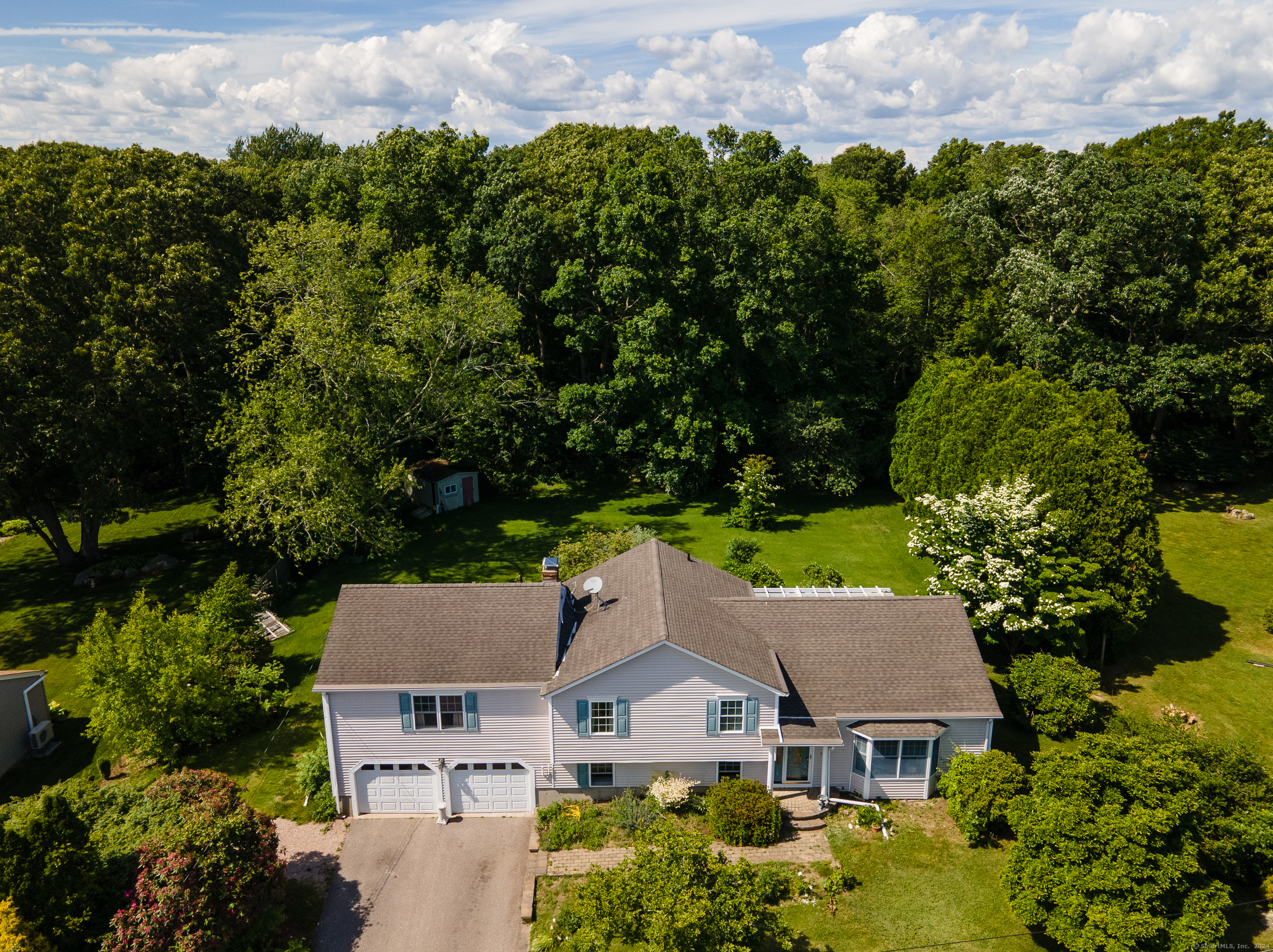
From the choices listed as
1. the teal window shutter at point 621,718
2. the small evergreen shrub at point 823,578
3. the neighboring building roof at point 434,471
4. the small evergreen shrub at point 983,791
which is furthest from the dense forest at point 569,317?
the teal window shutter at point 621,718

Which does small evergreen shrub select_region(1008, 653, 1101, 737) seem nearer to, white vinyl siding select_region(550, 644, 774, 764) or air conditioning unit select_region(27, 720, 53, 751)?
white vinyl siding select_region(550, 644, 774, 764)

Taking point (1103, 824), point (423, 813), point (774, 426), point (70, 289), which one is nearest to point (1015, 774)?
point (1103, 824)

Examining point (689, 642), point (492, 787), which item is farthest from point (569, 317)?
point (492, 787)

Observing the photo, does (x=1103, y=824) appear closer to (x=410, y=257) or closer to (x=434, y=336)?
(x=434, y=336)

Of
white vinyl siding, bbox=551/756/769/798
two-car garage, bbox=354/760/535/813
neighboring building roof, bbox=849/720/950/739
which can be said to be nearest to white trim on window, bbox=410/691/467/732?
two-car garage, bbox=354/760/535/813

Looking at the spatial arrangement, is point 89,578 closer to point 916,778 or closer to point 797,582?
point 797,582
